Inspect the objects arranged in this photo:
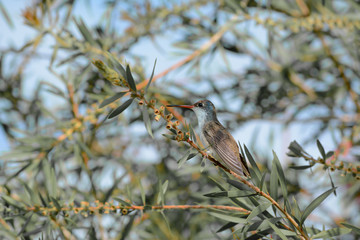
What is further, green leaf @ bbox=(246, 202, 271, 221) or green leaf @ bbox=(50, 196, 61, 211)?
green leaf @ bbox=(50, 196, 61, 211)

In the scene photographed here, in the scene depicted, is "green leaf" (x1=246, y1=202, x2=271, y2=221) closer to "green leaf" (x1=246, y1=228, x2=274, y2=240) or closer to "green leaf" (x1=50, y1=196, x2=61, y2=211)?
"green leaf" (x1=246, y1=228, x2=274, y2=240)

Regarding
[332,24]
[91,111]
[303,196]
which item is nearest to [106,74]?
[91,111]

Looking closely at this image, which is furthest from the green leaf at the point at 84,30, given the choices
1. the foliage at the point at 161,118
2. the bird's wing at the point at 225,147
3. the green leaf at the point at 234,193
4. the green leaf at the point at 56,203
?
the green leaf at the point at 234,193

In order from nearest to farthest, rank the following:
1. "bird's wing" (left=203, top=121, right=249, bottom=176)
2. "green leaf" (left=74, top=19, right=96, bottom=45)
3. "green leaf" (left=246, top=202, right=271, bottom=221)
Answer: "green leaf" (left=246, top=202, right=271, bottom=221)
"bird's wing" (left=203, top=121, right=249, bottom=176)
"green leaf" (left=74, top=19, right=96, bottom=45)

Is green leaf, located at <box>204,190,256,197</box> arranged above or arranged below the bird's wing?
below

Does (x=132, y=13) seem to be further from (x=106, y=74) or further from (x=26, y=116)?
(x=106, y=74)

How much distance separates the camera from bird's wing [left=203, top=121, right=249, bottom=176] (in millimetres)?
1130

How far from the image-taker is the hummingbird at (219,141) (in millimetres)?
1148

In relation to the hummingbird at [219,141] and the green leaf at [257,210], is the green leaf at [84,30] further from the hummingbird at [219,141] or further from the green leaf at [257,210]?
the green leaf at [257,210]

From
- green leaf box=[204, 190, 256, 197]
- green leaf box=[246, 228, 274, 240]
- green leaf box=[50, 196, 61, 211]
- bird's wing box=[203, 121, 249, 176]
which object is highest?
bird's wing box=[203, 121, 249, 176]

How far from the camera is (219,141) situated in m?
1.43

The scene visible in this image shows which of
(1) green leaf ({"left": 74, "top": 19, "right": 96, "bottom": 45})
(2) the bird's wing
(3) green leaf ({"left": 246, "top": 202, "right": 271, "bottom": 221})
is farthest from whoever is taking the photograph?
(1) green leaf ({"left": 74, "top": 19, "right": 96, "bottom": 45})

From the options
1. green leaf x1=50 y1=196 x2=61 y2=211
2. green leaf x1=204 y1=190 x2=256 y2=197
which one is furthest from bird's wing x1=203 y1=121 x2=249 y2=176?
green leaf x1=50 y1=196 x2=61 y2=211

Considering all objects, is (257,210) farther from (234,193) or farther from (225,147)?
(225,147)
